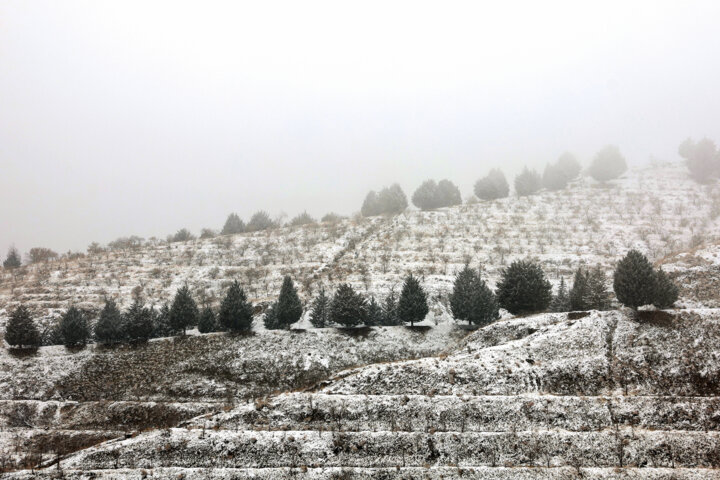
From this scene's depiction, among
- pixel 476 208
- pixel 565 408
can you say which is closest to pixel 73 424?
pixel 565 408

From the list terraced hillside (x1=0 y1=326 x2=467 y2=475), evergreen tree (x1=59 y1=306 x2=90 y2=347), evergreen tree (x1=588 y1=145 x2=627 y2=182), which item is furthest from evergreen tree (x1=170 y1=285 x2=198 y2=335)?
evergreen tree (x1=588 y1=145 x2=627 y2=182)

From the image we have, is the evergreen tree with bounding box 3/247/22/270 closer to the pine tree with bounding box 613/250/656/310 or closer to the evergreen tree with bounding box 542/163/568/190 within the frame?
the pine tree with bounding box 613/250/656/310

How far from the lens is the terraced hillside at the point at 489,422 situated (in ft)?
56.1

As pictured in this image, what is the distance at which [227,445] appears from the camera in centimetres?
1878

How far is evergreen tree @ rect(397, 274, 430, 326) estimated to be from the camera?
1514 inches

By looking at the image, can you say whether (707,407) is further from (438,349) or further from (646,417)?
(438,349)

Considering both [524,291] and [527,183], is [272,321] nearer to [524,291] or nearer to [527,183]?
[524,291]

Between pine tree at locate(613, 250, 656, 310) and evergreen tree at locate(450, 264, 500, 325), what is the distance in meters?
10.6

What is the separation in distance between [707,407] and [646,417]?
2.86 metres

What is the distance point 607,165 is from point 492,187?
24.7 metres

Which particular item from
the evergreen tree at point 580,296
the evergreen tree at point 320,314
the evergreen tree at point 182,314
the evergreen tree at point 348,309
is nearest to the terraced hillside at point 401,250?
the evergreen tree at point 320,314

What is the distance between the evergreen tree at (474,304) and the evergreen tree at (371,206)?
4637 cm

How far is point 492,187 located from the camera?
3393 inches

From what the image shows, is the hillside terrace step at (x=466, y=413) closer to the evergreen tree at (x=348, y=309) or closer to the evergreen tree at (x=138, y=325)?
the evergreen tree at (x=348, y=309)
